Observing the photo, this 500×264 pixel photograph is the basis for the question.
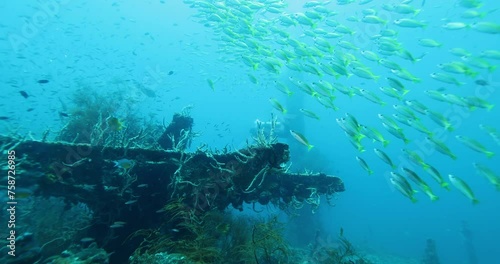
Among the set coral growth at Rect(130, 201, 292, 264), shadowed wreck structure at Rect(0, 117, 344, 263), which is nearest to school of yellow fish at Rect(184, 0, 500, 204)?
shadowed wreck structure at Rect(0, 117, 344, 263)

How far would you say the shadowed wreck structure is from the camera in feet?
17.9

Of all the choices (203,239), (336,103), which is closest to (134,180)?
(203,239)

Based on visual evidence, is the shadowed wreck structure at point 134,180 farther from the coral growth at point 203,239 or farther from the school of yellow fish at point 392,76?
the school of yellow fish at point 392,76

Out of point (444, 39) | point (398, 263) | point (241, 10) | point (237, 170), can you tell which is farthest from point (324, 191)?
point (444, 39)

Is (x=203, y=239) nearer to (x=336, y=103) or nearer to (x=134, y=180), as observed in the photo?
(x=134, y=180)

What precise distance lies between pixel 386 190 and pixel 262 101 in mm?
90931

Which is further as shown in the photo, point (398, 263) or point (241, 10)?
point (398, 263)

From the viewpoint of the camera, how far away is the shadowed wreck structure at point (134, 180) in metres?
5.45

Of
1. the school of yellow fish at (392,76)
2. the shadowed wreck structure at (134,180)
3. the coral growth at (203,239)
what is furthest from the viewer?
the school of yellow fish at (392,76)

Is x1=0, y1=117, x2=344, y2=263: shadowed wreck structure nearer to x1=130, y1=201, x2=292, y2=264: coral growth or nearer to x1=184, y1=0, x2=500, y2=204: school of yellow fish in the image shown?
x1=130, y1=201, x2=292, y2=264: coral growth

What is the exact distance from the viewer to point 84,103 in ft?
39.7

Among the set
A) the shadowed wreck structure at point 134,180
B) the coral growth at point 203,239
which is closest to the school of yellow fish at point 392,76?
the shadowed wreck structure at point 134,180

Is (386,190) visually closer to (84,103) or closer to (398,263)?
(398,263)

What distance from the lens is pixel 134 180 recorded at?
19.2ft
